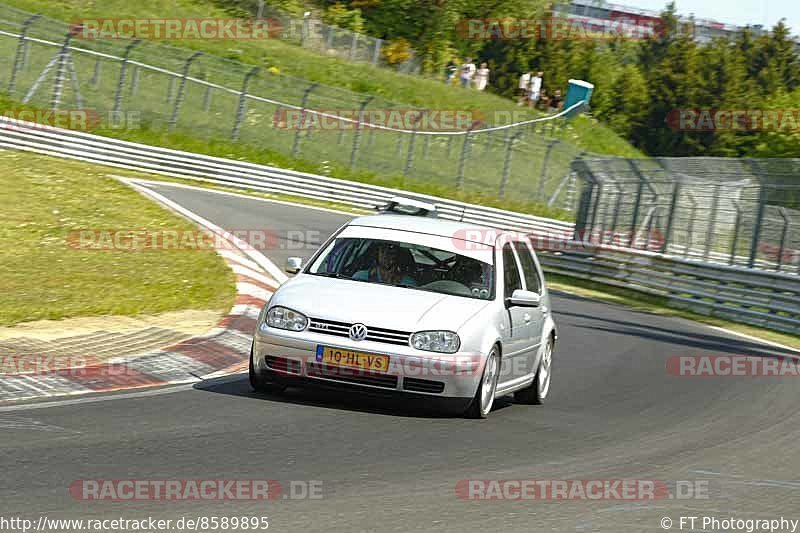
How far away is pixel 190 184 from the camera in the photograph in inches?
1287

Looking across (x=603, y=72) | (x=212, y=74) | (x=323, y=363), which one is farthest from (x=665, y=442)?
(x=603, y=72)

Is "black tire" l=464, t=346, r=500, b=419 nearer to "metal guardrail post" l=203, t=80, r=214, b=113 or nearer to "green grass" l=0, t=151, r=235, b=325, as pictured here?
"green grass" l=0, t=151, r=235, b=325

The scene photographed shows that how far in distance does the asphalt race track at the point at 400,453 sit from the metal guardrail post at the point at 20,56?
2408cm

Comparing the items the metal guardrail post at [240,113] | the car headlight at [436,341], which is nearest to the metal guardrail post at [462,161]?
the metal guardrail post at [240,113]

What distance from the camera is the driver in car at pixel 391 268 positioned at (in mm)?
10133

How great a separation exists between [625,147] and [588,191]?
112 feet

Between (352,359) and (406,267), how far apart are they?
4.39ft

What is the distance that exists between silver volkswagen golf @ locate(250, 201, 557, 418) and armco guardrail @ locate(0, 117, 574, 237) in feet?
67.5

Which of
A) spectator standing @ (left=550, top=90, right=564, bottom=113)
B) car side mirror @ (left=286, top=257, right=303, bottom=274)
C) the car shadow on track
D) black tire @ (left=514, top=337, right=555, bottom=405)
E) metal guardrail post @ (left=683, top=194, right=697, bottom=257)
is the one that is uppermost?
car side mirror @ (left=286, top=257, right=303, bottom=274)

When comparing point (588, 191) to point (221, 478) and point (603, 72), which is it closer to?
point (221, 478)

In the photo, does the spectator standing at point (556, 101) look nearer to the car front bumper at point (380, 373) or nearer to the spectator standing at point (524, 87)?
the spectator standing at point (524, 87)

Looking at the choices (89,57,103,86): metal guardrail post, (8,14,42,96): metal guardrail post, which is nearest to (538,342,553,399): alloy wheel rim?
(8,14,42,96): metal guardrail post

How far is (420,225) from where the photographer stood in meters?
10.8

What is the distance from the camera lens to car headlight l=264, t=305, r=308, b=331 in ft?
30.6
